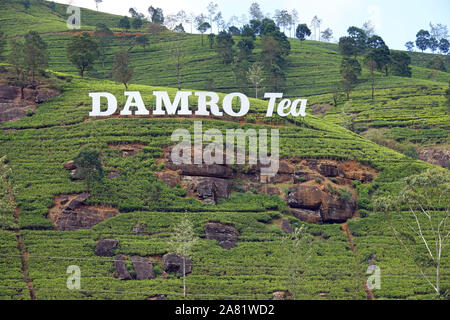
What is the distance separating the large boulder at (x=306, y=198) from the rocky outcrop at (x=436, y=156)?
31248 mm

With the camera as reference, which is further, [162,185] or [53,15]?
[53,15]

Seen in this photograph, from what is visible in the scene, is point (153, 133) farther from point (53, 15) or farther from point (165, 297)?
point (53, 15)

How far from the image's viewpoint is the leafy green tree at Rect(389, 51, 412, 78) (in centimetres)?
14588

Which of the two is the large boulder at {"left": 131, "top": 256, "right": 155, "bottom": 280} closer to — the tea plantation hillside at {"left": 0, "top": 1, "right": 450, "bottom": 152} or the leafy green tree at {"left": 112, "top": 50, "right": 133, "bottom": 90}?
the leafy green tree at {"left": 112, "top": 50, "right": 133, "bottom": 90}

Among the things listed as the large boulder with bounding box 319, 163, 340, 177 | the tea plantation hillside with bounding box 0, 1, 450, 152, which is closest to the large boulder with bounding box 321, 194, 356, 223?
the large boulder with bounding box 319, 163, 340, 177

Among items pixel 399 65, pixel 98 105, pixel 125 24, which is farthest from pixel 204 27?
pixel 98 105

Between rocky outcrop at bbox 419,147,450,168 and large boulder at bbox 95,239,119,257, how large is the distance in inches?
2235

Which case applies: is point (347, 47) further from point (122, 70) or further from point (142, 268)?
point (142, 268)

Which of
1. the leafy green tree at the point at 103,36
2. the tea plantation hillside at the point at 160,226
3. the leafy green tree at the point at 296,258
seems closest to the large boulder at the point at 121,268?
the tea plantation hillside at the point at 160,226

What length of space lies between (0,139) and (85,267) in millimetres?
34901

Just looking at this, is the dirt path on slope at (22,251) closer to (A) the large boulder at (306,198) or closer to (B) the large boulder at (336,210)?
(A) the large boulder at (306,198)

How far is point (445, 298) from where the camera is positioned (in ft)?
174

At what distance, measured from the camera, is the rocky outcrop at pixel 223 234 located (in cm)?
6406

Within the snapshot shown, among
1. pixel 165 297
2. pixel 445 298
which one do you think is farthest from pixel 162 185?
pixel 445 298
